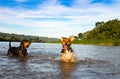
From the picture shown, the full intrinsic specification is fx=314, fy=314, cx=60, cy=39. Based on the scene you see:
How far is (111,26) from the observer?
114562 millimetres

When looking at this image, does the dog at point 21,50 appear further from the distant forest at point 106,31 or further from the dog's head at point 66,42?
the distant forest at point 106,31

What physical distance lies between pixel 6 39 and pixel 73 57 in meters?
78.9

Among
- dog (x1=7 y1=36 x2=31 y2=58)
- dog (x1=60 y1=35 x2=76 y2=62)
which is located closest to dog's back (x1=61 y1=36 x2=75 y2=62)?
dog (x1=60 y1=35 x2=76 y2=62)

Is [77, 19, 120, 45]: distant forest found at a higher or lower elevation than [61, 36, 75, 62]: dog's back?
higher

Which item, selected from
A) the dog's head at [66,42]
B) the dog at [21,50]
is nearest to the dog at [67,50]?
the dog's head at [66,42]

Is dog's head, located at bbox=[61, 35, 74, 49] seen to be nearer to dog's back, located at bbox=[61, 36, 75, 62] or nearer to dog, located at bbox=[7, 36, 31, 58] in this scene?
dog's back, located at bbox=[61, 36, 75, 62]

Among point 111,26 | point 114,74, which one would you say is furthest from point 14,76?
point 111,26

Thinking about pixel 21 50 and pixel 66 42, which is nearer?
pixel 66 42

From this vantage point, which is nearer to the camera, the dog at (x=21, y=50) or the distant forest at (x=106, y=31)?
the dog at (x=21, y=50)

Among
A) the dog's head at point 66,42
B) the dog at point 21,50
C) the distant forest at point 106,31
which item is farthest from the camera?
the distant forest at point 106,31

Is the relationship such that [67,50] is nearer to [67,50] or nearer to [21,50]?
[67,50]

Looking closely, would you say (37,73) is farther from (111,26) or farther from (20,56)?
(111,26)

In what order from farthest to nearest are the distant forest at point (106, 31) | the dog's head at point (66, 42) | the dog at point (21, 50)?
the distant forest at point (106, 31)
the dog at point (21, 50)
the dog's head at point (66, 42)

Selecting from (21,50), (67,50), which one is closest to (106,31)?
(21,50)
